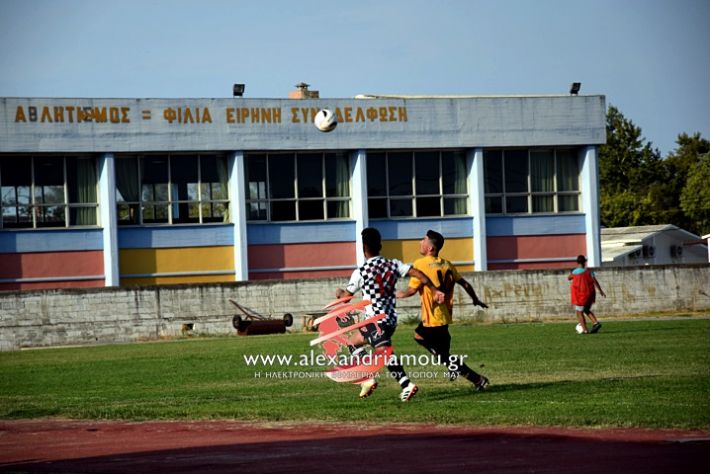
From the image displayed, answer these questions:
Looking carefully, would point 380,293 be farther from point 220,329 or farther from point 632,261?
point 632,261

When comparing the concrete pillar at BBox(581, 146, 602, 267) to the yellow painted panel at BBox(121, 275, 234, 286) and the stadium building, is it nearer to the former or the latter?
the stadium building

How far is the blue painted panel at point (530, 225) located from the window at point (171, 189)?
12.2 meters

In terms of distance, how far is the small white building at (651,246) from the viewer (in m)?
81.8

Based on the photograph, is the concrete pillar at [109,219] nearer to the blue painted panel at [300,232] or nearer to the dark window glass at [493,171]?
the blue painted panel at [300,232]

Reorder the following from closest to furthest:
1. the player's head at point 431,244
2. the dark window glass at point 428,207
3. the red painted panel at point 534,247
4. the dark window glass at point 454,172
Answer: the player's head at point 431,244 → the dark window glass at point 428,207 → the dark window glass at point 454,172 → the red painted panel at point 534,247

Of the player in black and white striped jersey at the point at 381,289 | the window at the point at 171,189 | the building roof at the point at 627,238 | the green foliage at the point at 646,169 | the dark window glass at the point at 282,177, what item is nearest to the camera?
the player in black and white striped jersey at the point at 381,289

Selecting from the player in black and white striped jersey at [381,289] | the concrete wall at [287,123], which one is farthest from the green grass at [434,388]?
the concrete wall at [287,123]

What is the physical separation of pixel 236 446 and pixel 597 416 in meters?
4.14

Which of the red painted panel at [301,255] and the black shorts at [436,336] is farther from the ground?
the red painted panel at [301,255]

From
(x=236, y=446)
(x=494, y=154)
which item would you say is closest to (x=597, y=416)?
(x=236, y=446)

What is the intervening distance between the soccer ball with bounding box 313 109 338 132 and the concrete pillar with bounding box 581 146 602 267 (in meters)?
12.3

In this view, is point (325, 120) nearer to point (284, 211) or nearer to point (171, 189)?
point (284, 211)

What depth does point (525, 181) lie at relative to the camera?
52.0 m

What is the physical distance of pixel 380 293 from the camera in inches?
597
